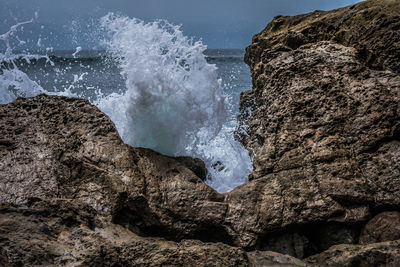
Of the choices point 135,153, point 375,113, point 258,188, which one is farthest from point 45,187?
point 375,113

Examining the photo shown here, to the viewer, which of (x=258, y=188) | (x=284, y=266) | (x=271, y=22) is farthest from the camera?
(x=271, y=22)

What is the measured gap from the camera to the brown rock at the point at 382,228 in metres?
2.37

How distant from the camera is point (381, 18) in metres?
3.46

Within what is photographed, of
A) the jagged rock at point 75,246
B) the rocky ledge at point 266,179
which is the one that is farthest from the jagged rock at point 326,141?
the jagged rock at point 75,246

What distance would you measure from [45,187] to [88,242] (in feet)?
2.93

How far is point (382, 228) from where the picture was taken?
8.00 ft

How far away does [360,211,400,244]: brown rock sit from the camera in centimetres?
237

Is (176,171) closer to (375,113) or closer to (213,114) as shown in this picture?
(213,114)

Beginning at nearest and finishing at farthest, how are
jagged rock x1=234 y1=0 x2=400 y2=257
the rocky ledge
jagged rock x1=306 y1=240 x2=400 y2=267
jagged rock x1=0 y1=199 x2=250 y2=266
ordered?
jagged rock x1=0 y1=199 x2=250 y2=266
jagged rock x1=306 y1=240 x2=400 y2=267
the rocky ledge
jagged rock x1=234 y1=0 x2=400 y2=257

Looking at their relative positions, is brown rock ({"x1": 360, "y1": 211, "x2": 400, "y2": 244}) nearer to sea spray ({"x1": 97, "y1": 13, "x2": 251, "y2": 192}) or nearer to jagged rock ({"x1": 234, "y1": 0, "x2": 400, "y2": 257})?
jagged rock ({"x1": 234, "y1": 0, "x2": 400, "y2": 257})

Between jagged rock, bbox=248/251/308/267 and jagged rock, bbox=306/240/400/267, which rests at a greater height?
jagged rock, bbox=306/240/400/267

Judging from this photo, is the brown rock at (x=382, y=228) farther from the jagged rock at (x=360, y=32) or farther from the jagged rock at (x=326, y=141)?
the jagged rock at (x=360, y=32)

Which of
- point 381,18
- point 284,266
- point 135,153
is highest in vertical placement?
point 381,18

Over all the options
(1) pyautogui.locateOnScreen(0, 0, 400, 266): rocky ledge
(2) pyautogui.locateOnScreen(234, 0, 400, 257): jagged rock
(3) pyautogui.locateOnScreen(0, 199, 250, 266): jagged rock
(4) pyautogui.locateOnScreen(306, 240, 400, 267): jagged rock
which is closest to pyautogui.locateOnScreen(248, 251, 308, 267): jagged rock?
(1) pyautogui.locateOnScreen(0, 0, 400, 266): rocky ledge
